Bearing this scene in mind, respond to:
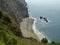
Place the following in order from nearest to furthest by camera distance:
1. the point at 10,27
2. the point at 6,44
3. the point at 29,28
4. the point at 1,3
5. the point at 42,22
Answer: the point at 6,44
the point at 10,27
the point at 1,3
the point at 29,28
the point at 42,22

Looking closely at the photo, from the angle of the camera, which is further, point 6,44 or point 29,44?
point 29,44

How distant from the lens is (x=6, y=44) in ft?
122

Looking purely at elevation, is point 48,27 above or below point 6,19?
below

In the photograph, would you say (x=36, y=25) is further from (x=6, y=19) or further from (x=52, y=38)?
(x=6, y=19)

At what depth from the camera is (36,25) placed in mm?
129625

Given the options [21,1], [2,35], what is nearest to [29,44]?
[2,35]

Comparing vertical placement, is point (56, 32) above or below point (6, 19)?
below

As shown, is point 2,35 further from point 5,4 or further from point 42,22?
point 42,22

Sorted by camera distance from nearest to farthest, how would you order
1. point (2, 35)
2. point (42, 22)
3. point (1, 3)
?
1. point (2, 35)
2. point (1, 3)
3. point (42, 22)

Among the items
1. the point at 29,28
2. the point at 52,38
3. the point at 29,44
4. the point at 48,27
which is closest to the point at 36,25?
the point at 48,27

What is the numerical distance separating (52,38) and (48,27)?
22.9 m

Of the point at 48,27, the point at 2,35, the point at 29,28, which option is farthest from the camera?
the point at 48,27

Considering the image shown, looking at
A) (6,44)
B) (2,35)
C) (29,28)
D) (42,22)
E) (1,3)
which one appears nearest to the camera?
(6,44)

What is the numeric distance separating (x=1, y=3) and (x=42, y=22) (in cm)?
4013
